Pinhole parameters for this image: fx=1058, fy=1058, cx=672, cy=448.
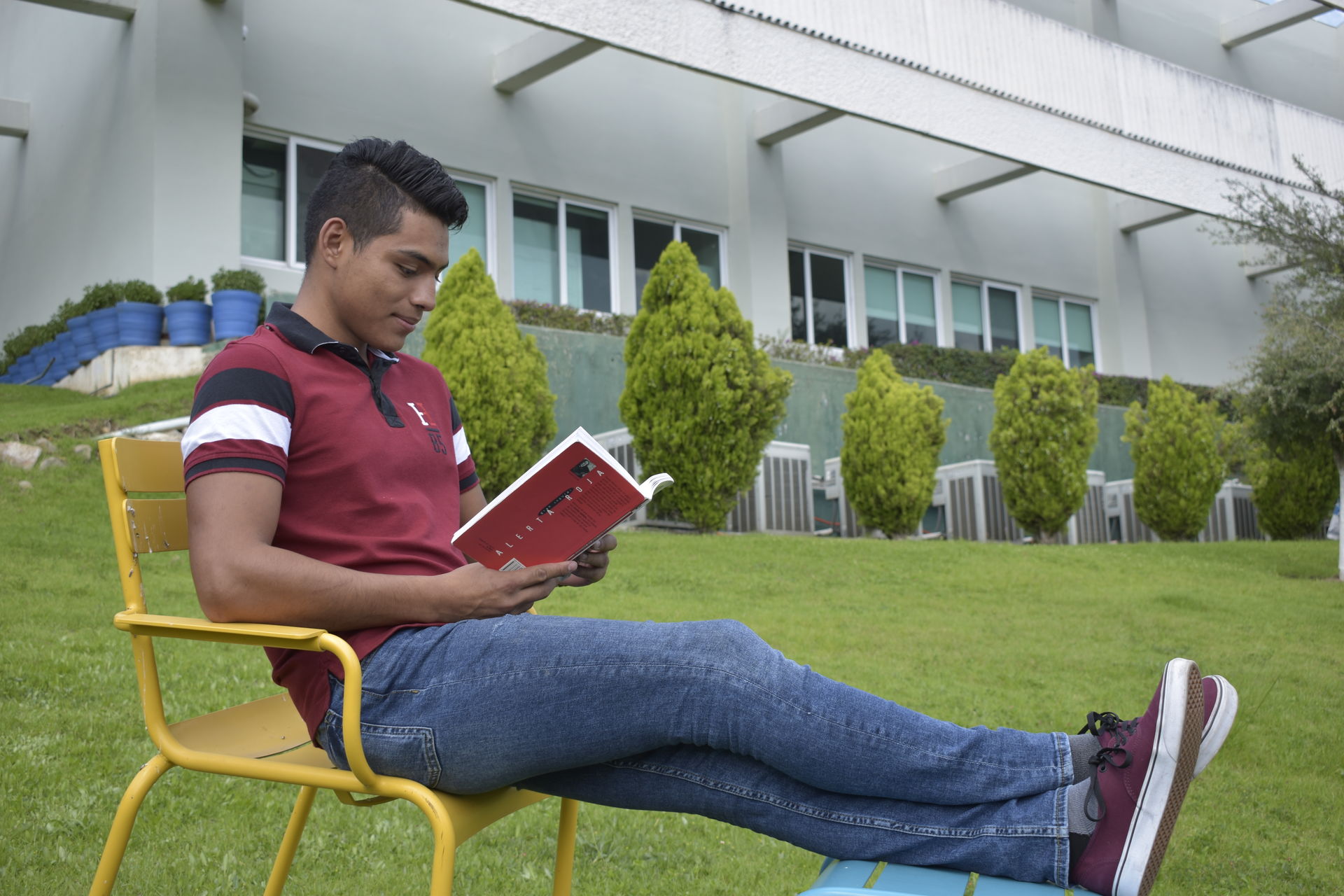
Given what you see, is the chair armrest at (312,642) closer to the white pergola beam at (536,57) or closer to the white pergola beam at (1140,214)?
the white pergola beam at (536,57)

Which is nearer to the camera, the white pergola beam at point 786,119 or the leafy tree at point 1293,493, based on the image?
the leafy tree at point 1293,493

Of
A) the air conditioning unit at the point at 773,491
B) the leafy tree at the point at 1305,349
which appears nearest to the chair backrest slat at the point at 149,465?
the air conditioning unit at the point at 773,491

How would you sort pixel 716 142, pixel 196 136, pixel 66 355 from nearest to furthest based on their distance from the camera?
pixel 196 136
pixel 66 355
pixel 716 142

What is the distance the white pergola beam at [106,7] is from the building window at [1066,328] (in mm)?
14679

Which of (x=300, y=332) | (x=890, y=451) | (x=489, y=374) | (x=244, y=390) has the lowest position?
(x=244, y=390)

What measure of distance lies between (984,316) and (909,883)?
1792cm

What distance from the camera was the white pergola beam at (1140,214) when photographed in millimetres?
18703

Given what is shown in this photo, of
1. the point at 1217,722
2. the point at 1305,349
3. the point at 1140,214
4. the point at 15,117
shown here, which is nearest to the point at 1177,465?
the point at 1305,349

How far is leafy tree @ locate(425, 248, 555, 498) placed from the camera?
8836 mm

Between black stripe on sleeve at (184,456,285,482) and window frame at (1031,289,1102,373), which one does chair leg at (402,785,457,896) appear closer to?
black stripe on sleeve at (184,456,285,482)

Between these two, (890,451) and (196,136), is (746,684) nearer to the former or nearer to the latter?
(890,451)

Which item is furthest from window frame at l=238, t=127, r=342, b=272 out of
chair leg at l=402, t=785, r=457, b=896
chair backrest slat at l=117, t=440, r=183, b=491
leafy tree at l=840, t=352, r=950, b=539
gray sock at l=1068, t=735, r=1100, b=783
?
gray sock at l=1068, t=735, r=1100, b=783

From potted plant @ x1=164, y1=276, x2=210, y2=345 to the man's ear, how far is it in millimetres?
9760

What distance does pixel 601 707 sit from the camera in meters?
1.72
